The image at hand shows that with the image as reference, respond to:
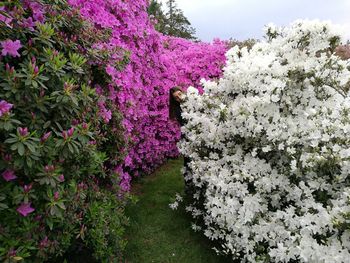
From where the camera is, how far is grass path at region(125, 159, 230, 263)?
4777 mm

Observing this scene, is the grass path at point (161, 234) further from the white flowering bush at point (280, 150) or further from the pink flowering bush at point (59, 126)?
the pink flowering bush at point (59, 126)

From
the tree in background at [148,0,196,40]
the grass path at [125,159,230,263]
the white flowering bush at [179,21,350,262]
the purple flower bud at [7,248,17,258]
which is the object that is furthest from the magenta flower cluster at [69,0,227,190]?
the tree in background at [148,0,196,40]

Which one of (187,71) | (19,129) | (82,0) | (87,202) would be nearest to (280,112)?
(87,202)

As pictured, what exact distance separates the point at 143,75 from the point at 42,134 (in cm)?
387

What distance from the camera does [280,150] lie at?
4168 millimetres

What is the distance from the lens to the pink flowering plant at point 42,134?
241 cm

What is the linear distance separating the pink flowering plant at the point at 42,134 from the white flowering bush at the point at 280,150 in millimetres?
1639

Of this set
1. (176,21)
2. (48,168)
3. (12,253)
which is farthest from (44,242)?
(176,21)

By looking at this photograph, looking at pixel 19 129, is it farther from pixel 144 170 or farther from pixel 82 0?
pixel 144 170

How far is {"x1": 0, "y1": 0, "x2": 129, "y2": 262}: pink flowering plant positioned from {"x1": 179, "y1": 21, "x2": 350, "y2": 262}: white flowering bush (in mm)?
1639

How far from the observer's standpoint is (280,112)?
14.8 feet

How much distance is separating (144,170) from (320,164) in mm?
4447

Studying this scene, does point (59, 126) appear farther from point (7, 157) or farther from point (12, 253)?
point (12, 253)

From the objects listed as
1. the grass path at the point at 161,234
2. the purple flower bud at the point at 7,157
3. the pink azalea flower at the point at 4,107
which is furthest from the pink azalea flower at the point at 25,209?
the grass path at the point at 161,234
